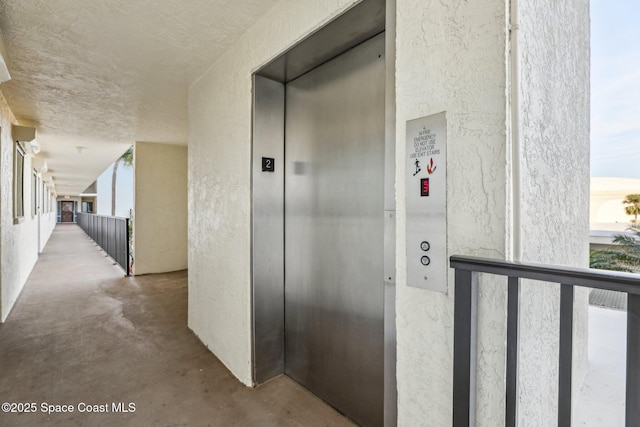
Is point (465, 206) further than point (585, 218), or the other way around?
point (585, 218)

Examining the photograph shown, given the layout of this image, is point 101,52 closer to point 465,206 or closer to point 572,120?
point 465,206

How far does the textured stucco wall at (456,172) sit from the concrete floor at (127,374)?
0.97 m

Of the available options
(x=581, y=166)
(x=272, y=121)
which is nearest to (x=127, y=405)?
(x=272, y=121)

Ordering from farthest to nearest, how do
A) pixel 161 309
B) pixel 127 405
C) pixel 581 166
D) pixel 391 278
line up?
pixel 161 309
pixel 581 166
pixel 127 405
pixel 391 278

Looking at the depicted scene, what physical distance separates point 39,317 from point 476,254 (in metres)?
4.44

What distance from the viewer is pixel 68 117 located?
4.17m

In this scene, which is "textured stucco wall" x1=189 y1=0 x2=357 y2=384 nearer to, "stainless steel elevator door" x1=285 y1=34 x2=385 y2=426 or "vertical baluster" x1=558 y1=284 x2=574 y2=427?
"stainless steel elevator door" x1=285 y1=34 x2=385 y2=426

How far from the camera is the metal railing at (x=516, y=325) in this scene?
0.70 metres

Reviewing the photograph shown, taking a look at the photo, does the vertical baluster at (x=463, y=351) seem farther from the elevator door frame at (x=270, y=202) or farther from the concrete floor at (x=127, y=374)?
the elevator door frame at (x=270, y=202)

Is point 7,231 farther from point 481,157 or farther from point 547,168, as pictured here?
point 547,168

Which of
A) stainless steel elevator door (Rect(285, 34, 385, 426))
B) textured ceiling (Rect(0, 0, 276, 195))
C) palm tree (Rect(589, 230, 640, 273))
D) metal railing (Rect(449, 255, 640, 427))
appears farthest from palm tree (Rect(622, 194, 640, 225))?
textured ceiling (Rect(0, 0, 276, 195))

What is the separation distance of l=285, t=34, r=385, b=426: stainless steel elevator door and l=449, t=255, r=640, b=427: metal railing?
28.8 inches

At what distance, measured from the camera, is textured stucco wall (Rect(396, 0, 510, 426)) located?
93 cm

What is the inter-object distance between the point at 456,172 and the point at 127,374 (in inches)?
102
